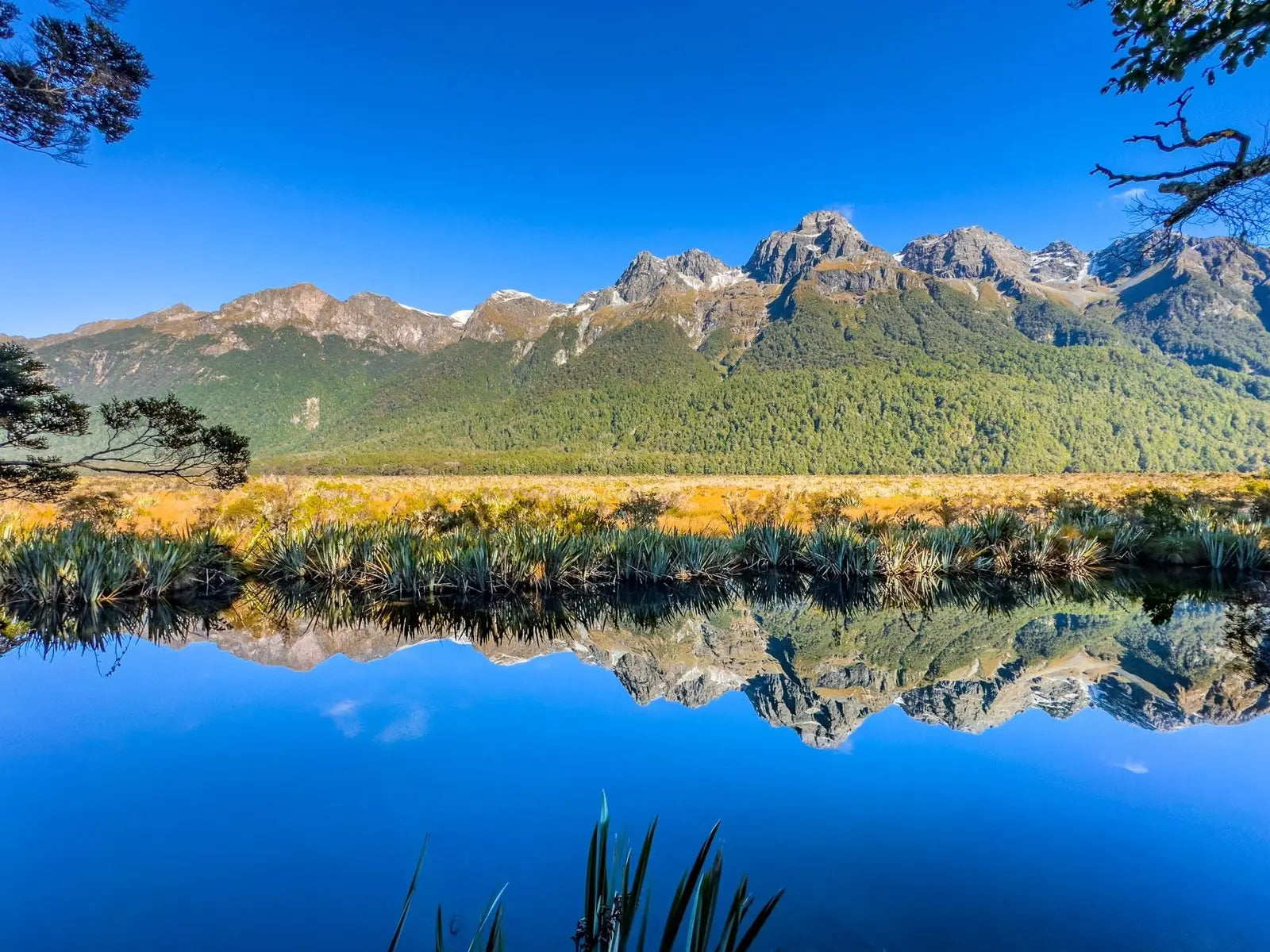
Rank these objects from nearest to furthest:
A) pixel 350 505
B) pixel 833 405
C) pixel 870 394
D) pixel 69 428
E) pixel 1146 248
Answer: pixel 1146 248, pixel 69 428, pixel 350 505, pixel 833 405, pixel 870 394

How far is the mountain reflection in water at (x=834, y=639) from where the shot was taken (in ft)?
16.3

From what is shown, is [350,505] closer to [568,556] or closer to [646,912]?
[568,556]

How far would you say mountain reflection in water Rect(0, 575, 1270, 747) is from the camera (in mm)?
4961

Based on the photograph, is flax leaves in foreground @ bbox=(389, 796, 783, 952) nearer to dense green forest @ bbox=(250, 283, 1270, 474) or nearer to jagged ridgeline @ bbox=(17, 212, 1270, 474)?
jagged ridgeline @ bbox=(17, 212, 1270, 474)

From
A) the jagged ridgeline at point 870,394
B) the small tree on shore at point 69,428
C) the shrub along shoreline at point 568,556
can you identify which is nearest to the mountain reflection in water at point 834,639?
the shrub along shoreline at point 568,556

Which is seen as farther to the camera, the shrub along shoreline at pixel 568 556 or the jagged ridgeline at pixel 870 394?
the jagged ridgeline at pixel 870 394

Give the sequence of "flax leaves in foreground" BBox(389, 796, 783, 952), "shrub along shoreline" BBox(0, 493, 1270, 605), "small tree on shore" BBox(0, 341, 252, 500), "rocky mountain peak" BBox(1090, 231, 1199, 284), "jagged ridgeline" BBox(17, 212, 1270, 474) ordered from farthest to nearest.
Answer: "jagged ridgeline" BBox(17, 212, 1270, 474) < "small tree on shore" BBox(0, 341, 252, 500) < "shrub along shoreline" BBox(0, 493, 1270, 605) < "rocky mountain peak" BBox(1090, 231, 1199, 284) < "flax leaves in foreground" BBox(389, 796, 783, 952)

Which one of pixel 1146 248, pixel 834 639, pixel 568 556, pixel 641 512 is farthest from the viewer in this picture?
pixel 641 512

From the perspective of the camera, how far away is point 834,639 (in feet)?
22.2

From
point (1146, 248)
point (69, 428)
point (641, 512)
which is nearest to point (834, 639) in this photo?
point (1146, 248)

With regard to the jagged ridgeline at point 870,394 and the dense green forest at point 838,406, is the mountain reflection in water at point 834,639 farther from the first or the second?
the dense green forest at point 838,406

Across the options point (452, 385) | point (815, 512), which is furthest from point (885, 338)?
point (815, 512)

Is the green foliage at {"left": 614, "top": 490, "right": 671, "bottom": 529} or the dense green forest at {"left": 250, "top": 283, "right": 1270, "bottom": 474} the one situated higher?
the dense green forest at {"left": 250, "top": 283, "right": 1270, "bottom": 474}

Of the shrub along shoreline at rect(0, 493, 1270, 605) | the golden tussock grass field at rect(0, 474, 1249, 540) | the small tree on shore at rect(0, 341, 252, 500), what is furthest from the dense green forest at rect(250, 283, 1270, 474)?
the shrub along shoreline at rect(0, 493, 1270, 605)
